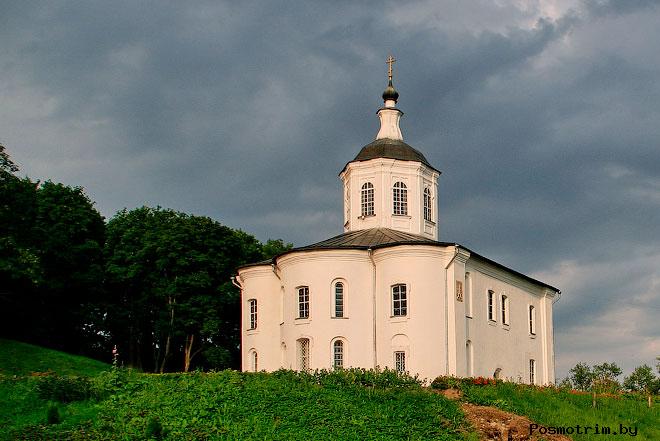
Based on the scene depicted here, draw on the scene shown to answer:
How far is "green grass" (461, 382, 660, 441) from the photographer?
26.2 metres

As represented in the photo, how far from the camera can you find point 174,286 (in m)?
49.5

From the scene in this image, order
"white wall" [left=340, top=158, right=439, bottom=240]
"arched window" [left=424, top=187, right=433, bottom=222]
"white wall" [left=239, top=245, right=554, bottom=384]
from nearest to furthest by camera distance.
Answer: "white wall" [left=239, top=245, right=554, bottom=384] < "white wall" [left=340, top=158, right=439, bottom=240] < "arched window" [left=424, top=187, right=433, bottom=222]

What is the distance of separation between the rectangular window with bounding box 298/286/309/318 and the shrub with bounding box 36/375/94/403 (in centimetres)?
1225

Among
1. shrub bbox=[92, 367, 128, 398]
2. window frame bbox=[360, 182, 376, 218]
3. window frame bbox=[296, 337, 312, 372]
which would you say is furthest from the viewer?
window frame bbox=[360, 182, 376, 218]

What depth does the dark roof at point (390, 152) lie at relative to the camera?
1640 inches

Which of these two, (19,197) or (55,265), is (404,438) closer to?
(19,197)

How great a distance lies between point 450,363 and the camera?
1394 inches

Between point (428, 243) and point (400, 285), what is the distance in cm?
188

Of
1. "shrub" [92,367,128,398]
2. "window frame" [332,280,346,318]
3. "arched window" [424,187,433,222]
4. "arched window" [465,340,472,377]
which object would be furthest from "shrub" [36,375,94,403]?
"arched window" [424,187,433,222]

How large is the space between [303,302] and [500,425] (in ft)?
45.3

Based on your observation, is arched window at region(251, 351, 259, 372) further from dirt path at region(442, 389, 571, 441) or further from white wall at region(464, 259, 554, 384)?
dirt path at region(442, 389, 571, 441)

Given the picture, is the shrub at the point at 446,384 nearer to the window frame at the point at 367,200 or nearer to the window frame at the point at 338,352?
the window frame at the point at 338,352

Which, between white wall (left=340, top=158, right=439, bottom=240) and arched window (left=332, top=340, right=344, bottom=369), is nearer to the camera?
arched window (left=332, top=340, right=344, bottom=369)

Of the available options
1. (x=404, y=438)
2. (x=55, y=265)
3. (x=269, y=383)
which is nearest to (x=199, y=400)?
(x=269, y=383)
